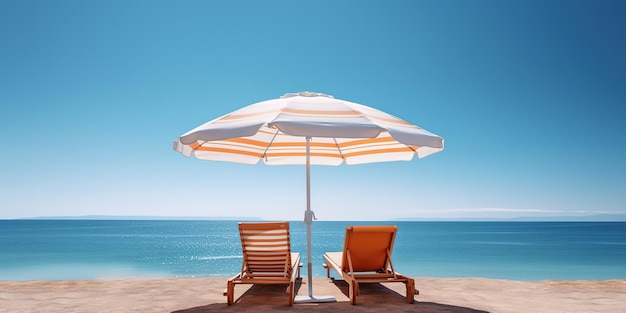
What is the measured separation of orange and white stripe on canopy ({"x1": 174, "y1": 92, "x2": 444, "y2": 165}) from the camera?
388 centimetres

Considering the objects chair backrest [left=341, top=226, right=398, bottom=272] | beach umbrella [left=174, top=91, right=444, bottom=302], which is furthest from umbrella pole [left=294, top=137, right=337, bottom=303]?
chair backrest [left=341, top=226, right=398, bottom=272]

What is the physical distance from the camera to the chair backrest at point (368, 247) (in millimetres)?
4715

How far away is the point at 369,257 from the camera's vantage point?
492 cm

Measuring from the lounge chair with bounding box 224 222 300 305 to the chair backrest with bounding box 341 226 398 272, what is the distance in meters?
0.64

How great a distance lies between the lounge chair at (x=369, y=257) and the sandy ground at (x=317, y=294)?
0.71 ft

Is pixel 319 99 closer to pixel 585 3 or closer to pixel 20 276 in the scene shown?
pixel 585 3

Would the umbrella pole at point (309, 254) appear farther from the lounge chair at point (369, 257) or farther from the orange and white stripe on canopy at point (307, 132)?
the orange and white stripe on canopy at point (307, 132)

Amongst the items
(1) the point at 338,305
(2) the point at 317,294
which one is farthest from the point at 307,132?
(2) the point at 317,294

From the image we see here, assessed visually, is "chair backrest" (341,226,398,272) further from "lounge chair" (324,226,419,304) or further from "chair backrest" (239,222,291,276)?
"chair backrest" (239,222,291,276)

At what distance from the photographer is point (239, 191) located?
7025cm

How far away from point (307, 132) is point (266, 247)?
153 cm

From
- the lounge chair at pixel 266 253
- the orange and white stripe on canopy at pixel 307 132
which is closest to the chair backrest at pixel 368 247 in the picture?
the lounge chair at pixel 266 253

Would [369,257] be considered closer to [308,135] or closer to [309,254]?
[309,254]

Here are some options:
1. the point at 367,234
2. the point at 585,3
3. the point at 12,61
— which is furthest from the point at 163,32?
the point at 585,3
